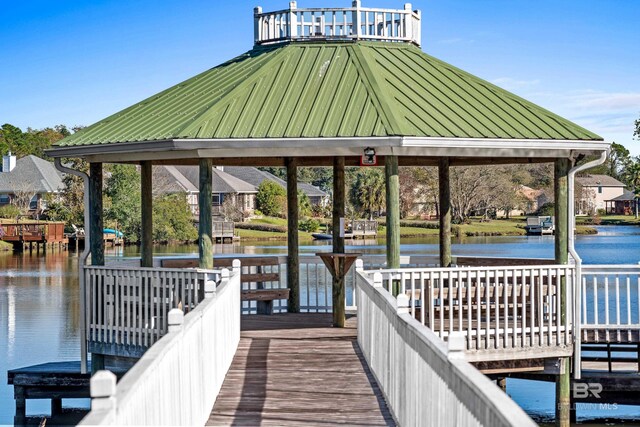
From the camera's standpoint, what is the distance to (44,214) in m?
86.2

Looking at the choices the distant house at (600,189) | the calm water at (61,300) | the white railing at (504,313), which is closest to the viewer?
the white railing at (504,313)

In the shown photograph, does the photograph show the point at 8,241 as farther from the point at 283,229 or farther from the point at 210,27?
the point at 210,27

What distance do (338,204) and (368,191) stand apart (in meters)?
71.3

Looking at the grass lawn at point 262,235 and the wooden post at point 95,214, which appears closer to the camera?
the wooden post at point 95,214

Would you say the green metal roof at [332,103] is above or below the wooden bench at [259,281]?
above

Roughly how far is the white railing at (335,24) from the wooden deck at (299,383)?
501 cm

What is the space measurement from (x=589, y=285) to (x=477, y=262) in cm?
2452

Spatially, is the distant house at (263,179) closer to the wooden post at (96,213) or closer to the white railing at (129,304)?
the wooden post at (96,213)

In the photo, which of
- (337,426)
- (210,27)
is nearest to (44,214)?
(210,27)

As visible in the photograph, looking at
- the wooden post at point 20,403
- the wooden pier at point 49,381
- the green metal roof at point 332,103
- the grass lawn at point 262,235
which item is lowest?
the wooden post at point 20,403

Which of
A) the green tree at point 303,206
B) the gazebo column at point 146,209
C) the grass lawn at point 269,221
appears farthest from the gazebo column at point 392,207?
the green tree at point 303,206

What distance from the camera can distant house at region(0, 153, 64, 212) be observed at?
289 ft

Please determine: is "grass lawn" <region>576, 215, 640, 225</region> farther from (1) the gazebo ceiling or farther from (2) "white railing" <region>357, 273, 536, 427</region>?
(2) "white railing" <region>357, 273, 536, 427</region>

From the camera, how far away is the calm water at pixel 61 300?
2189 centimetres
